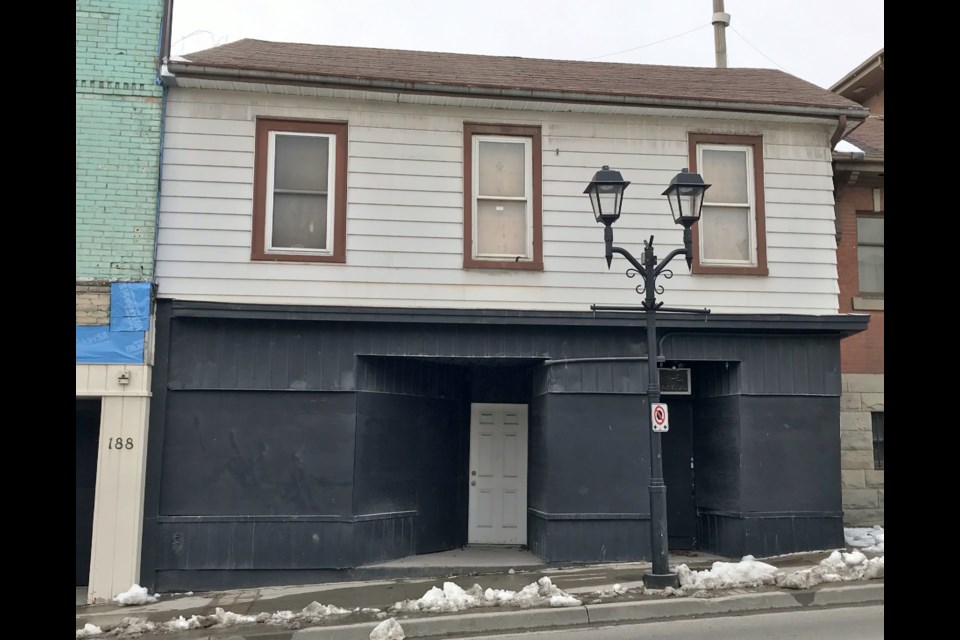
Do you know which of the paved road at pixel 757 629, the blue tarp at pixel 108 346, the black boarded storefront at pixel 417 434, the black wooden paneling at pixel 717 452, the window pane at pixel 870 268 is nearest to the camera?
the paved road at pixel 757 629

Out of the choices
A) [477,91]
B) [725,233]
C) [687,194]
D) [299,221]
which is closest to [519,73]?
[477,91]

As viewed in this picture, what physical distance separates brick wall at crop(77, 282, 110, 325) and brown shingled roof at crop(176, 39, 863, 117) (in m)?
2.96

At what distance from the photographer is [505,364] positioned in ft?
38.6

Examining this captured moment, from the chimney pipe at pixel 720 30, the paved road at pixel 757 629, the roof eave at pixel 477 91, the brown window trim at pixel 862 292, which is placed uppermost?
the chimney pipe at pixel 720 30

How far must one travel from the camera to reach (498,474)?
41.0 ft

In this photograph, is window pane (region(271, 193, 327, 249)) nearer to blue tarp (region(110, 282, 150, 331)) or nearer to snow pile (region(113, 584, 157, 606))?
blue tarp (region(110, 282, 150, 331))

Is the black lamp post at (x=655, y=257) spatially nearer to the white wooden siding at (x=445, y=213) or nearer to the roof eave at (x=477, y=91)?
the white wooden siding at (x=445, y=213)

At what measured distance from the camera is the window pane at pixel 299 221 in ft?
35.8

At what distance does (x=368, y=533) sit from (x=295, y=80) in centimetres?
595

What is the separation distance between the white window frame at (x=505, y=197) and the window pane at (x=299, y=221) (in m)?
2.00

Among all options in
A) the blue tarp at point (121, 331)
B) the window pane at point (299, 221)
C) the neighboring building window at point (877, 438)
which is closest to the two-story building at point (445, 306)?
the window pane at point (299, 221)

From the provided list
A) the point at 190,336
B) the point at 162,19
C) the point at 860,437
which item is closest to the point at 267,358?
the point at 190,336

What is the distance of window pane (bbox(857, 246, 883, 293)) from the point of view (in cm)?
1364

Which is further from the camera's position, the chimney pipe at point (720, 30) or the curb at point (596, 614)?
the chimney pipe at point (720, 30)
